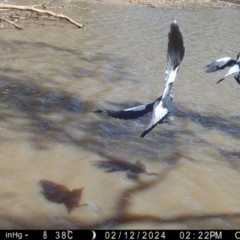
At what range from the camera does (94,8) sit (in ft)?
34.9

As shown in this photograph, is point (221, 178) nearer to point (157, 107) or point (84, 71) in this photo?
point (157, 107)

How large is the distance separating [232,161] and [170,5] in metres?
9.68

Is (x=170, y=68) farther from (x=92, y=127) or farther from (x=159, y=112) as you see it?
(x=92, y=127)

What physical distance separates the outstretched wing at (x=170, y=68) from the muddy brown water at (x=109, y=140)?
835 millimetres

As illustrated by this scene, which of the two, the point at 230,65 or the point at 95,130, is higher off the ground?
the point at 230,65

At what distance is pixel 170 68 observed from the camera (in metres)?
2.08

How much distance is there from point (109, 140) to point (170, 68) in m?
1.74

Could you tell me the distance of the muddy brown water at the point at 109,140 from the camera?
9.08 feet

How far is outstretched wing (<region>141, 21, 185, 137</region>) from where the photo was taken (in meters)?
1.98

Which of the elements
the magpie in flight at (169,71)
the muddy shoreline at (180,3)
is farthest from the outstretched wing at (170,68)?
the muddy shoreline at (180,3)

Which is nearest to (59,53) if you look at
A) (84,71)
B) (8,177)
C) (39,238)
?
(84,71)

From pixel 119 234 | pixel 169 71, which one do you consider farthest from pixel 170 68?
pixel 119 234

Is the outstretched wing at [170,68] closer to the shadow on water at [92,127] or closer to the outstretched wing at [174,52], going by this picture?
the outstretched wing at [174,52]

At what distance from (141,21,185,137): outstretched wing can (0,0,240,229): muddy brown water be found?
2.74ft
